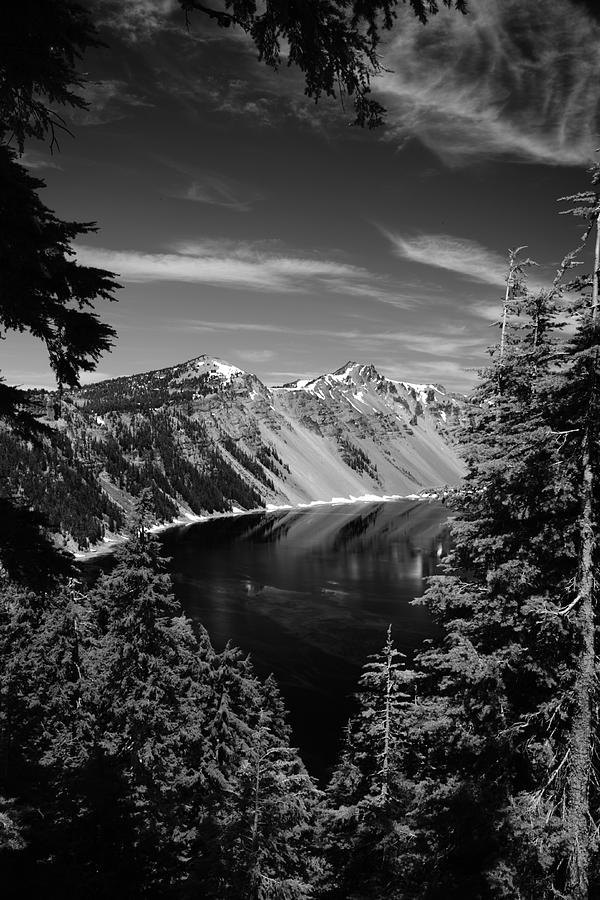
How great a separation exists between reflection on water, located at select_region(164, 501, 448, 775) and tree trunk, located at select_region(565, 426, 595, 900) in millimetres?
5847

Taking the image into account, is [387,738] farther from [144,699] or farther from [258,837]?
[144,699]

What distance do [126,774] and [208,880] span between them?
29.6 feet

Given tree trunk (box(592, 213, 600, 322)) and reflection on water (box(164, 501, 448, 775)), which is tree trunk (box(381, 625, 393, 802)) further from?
tree trunk (box(592, 213, 600, 322))

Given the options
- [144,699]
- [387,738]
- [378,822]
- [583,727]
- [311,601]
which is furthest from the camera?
[311,601]

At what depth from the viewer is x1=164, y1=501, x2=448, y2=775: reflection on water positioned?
1784 inches

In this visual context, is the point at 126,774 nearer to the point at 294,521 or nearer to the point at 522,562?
the point at 522,562

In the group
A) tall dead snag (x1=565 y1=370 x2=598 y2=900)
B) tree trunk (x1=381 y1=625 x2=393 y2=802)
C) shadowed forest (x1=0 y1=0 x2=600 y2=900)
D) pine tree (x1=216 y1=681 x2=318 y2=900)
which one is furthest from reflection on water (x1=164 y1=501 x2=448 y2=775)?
pine tree (x1=216 y1=681 x2=318 y2=900)

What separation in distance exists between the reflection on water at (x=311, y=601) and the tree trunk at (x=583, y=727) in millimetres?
5847

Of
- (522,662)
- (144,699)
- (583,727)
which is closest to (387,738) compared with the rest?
(522,662)

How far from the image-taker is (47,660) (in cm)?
2588

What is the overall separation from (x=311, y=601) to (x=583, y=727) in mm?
68431

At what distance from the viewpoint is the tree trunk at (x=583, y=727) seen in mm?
8477

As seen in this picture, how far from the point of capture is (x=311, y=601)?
74875 mm

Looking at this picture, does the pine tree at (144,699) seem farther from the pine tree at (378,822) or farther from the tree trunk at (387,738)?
the tree trunk at (387,738)
